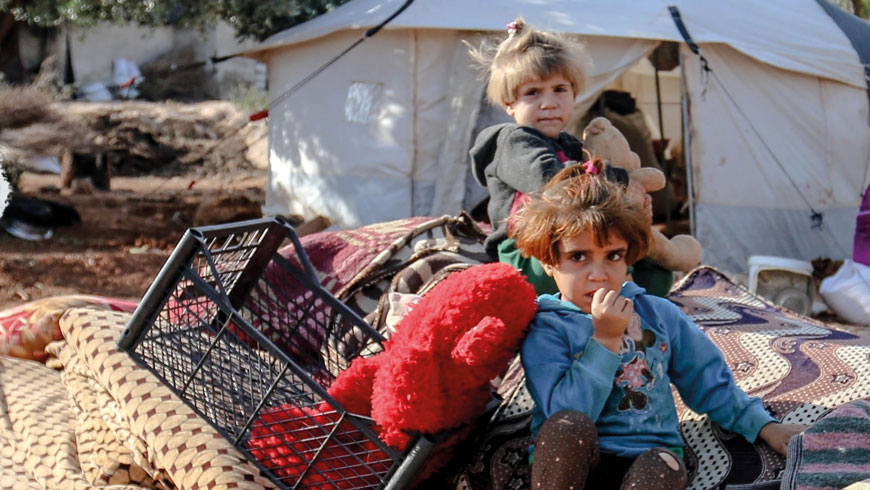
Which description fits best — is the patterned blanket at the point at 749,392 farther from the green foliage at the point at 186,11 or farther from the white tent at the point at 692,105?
the green foliage at the point at 186,11

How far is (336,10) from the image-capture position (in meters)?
8.87

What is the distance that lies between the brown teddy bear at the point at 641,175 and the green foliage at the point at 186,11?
19.9ft

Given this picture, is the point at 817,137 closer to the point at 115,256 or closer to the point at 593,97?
the point at 593,97

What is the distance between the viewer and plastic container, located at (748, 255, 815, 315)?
6.88 meters

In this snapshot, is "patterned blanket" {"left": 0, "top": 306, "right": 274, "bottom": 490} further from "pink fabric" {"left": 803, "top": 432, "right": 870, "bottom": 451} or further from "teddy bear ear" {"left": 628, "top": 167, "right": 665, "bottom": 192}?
"teddy bear ear" {"left": 628, "top": 167, "right": 665, "bottom": 192}

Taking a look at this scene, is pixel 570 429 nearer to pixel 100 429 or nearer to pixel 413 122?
pixel 100 429

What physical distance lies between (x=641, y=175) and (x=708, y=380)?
120 centimetres

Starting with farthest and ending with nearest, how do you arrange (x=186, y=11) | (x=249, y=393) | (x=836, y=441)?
(x=186, y=11)
(x=249, y=393)
(x=836, y=441)

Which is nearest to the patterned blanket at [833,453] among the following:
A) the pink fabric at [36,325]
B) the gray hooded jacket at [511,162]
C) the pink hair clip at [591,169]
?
the pink hair clip at [591,169]

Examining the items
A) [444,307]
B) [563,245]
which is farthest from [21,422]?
[563,245]

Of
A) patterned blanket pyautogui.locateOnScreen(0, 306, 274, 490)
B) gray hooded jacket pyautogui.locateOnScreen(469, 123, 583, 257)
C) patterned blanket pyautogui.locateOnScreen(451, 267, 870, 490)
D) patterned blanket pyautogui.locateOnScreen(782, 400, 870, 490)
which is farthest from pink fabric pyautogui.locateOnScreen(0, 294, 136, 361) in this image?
patterned blanket pyautogui.locateOnScreen(782, 400, 870, 490)

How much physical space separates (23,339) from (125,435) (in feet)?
3.38

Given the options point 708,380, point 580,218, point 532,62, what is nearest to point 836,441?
point 708,380

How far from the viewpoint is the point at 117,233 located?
969 centimetres
